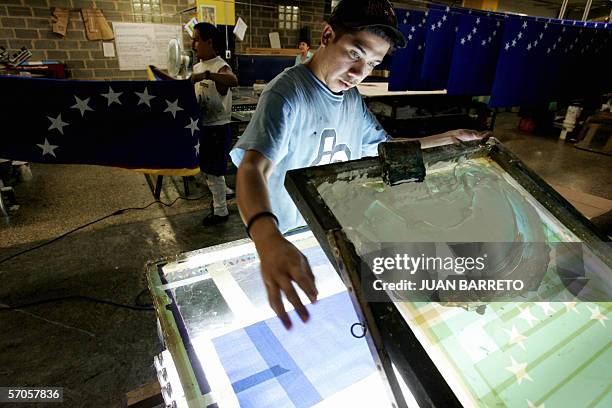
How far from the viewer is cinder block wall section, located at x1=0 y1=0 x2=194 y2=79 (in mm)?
6484

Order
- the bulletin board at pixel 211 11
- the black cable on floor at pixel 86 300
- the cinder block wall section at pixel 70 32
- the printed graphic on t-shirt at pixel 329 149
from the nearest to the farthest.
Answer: the printed graphic on t-shirt at pixel 329 149 → the black cable on floor at pixel 86 300 → the cinder block wall section at pixel 70 32 → the bulletin board at pixel 211 11

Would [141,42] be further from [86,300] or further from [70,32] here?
[86,300]

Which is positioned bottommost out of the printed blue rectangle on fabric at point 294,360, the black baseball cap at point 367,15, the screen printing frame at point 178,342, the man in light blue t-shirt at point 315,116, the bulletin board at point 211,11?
the printed blue rectangle on fabric at point 294,360

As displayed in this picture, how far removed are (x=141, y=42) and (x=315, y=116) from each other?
812 cm

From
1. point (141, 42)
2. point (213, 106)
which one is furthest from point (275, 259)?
point (141, 42)

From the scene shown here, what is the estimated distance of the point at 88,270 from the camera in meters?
3.08

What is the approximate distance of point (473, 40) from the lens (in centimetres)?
380

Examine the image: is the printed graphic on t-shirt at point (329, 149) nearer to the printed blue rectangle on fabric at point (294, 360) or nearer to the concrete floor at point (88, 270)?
the printed blue rectangle on fabric at point (294, 360)

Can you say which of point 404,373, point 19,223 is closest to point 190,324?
point 404,373

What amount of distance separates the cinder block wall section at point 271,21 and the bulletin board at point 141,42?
188 centimetres

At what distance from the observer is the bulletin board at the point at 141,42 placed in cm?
748

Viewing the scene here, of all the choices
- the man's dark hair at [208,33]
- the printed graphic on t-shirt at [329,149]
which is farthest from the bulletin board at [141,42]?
the printed graphic on t-shirt at [329,149]

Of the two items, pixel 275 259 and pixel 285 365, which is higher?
pixel 275 259

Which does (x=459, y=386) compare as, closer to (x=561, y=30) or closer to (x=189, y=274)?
(x=189, y=274)
